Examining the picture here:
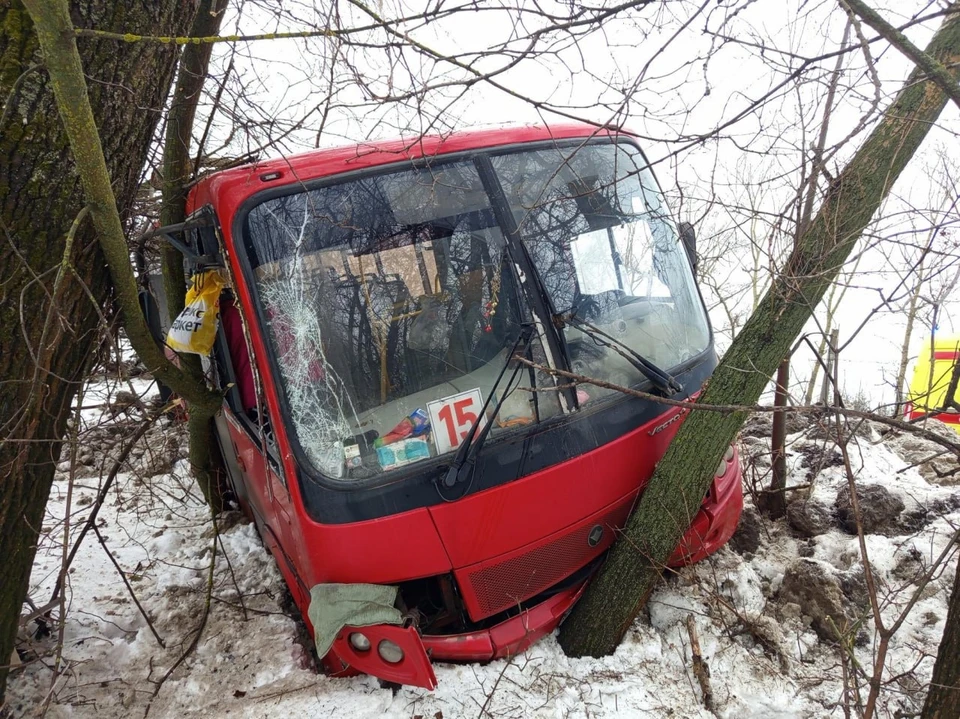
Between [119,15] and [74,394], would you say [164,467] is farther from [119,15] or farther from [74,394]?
[119,15]

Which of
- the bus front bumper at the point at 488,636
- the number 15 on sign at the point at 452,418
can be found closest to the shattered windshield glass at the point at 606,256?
the number 15 on sign at the point at 452,418

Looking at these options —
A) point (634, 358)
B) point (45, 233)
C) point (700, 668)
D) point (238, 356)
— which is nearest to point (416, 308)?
point (634, 358)

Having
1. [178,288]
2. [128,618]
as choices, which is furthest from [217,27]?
[128,618]

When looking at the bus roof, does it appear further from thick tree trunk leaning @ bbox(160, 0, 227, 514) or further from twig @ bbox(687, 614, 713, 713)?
twig @ bbox(687, 614, 713, 713)

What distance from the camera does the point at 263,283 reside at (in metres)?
2.50

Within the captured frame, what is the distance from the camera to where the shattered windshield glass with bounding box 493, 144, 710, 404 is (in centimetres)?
278

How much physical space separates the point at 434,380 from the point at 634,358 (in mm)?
906

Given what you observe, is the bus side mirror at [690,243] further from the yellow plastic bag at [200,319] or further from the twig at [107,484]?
the twig at [107,484]

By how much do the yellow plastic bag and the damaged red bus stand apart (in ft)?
0.66

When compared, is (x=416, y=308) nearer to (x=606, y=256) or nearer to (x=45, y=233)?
(x=606, y=256)

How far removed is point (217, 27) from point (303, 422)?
8.40 feet

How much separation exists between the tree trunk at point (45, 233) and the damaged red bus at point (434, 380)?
386 millimetres

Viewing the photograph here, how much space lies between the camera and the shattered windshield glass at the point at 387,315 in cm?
250

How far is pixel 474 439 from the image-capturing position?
8.29 ft
